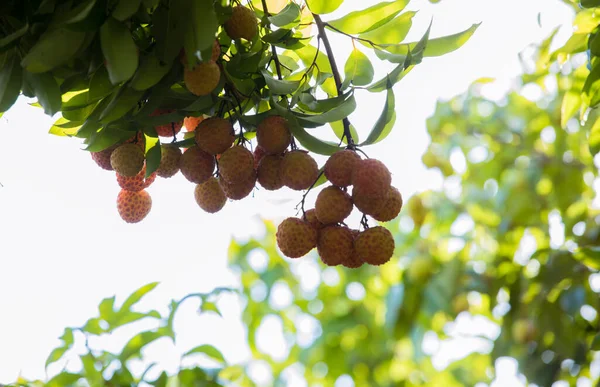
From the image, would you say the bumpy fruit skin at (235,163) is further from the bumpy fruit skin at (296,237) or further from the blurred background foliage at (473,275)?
the blurred background foliage at (473,275)

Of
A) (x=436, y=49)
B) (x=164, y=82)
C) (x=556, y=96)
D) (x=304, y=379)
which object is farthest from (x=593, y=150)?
(x=304, y=379)

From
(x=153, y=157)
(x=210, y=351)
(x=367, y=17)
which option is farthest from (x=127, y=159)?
(x=210, y=351)

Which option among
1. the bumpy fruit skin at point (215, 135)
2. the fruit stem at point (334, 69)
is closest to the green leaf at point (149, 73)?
the bumpy fruit skin at point (215, 135)

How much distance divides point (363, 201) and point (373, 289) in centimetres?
162

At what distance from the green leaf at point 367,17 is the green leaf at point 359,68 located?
0.09 ft

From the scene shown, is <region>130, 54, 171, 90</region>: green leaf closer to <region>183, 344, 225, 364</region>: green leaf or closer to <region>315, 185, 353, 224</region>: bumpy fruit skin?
<region>315, 185, 353, 224</region>: bumpy fruit skin

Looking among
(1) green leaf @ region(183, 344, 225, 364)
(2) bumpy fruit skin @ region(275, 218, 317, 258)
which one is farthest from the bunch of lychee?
(1) green leaf @ region(183, 344, 225, 364)

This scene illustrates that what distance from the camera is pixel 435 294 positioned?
78.2 inches

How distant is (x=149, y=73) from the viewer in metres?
0.63

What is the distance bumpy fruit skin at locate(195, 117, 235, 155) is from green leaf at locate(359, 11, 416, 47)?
0.79ft

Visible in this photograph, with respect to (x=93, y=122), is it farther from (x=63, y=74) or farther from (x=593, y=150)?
(x=593, y=150)

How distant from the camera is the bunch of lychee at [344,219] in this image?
76 cm

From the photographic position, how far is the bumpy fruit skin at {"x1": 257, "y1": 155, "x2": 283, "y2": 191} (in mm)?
793

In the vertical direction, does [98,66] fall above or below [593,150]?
above
